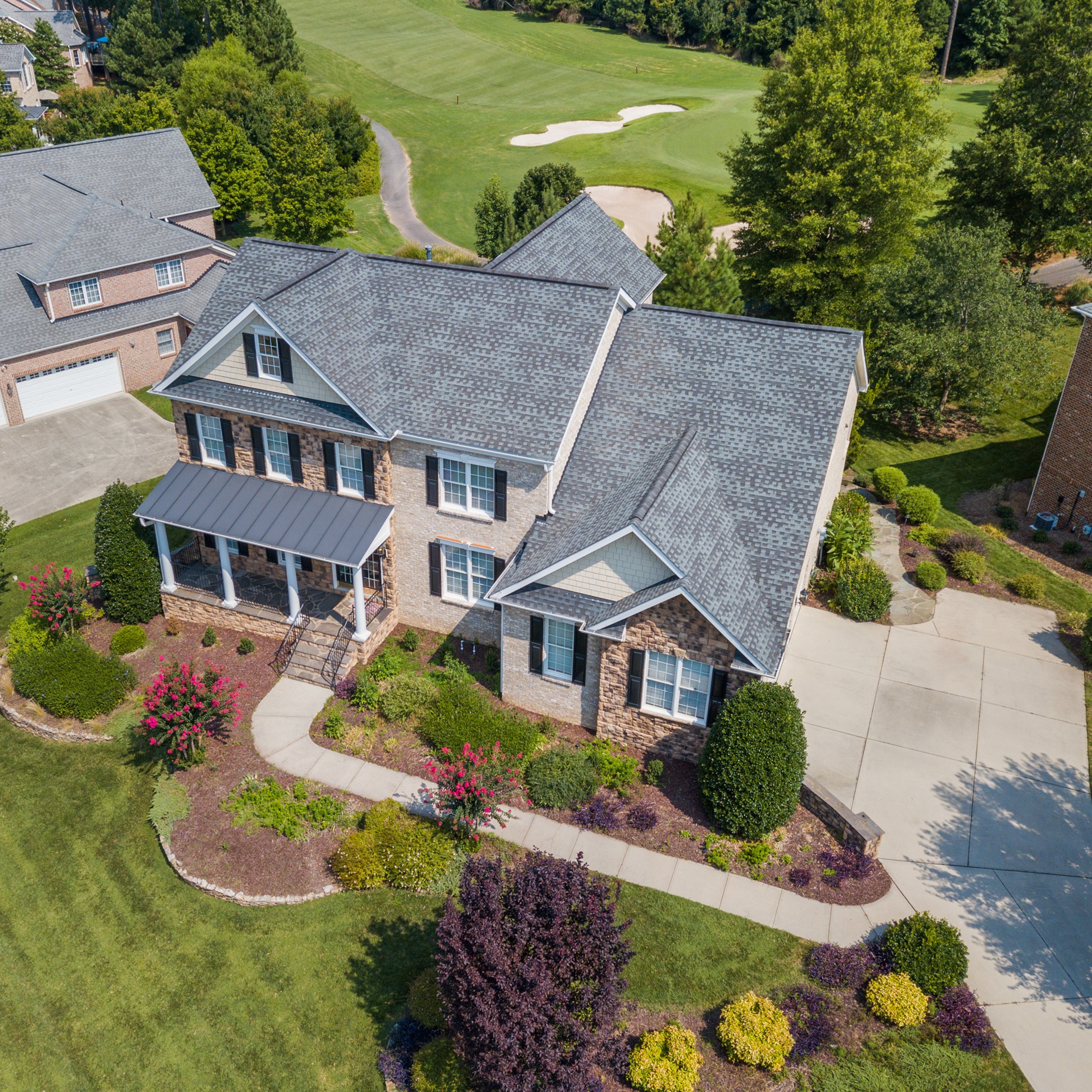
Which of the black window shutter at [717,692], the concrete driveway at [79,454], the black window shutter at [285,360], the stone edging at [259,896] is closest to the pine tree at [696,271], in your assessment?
the black window shutter at [285,360]

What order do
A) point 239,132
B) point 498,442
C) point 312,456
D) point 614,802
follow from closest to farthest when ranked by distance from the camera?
point 614,802, point 498,442, point 312,456, point 239,132

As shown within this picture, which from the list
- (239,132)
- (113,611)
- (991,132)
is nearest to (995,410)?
(991,132)

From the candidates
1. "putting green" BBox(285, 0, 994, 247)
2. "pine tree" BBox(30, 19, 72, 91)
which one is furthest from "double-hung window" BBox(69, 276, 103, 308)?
"pine tree" BBox(30, 19, 72, 91)

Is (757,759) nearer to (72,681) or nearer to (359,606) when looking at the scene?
(359,606)

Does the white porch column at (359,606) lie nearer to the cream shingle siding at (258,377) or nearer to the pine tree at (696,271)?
the cream shingle siding at (258,377)

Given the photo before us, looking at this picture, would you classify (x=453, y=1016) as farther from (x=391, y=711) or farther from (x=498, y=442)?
(x=498, y=442)

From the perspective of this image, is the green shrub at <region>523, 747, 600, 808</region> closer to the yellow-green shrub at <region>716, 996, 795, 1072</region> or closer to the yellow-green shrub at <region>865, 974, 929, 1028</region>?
the yellow-green shrub at <region>716, 996, 795, 1072</region>
